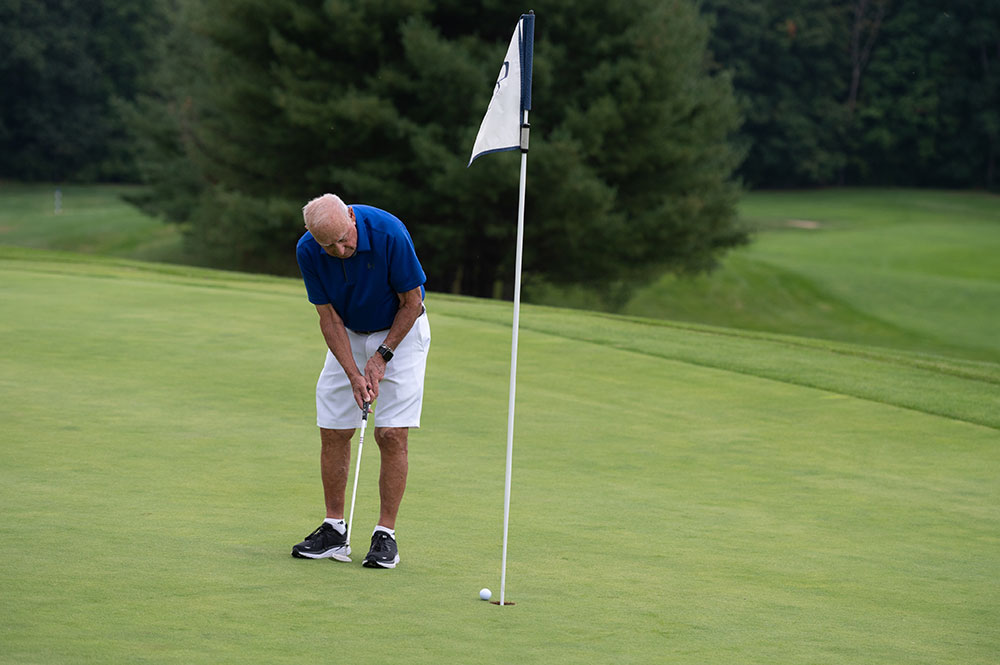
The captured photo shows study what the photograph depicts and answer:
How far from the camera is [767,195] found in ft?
230

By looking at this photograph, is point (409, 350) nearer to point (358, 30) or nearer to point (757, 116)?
A: point (358, 30)

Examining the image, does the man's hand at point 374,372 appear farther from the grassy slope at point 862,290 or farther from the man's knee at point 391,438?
the grassy slope at point 862,290

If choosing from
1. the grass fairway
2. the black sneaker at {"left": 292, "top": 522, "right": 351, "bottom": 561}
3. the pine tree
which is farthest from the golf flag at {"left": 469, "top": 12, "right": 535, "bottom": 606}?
the pine tree

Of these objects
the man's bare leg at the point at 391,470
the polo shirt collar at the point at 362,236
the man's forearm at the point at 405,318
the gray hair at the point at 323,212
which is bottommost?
the man's bare leg at the point at 391,470

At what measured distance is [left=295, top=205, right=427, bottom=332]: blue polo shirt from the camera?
16.7 feet

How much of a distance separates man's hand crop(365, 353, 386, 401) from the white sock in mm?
533

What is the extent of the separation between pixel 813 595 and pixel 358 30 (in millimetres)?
22057

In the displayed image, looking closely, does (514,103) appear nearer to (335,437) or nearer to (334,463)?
(335,437)

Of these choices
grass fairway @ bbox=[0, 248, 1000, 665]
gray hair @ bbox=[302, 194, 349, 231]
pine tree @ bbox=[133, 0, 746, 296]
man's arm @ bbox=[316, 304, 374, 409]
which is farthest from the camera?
pine tree @ bbox=[133, 0, 746, 296]

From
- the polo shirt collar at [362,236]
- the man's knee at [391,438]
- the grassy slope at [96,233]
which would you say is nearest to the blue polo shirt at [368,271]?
the polo shirt collar at [362,236]

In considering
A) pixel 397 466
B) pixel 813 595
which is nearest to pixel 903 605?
pixel 813 595

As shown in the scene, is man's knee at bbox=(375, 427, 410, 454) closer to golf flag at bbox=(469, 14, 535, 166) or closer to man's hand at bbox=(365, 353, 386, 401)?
man's hand at bbox=(365, 353, 386, 401)

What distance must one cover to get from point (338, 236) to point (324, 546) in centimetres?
126

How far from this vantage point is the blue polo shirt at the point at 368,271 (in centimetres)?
508
